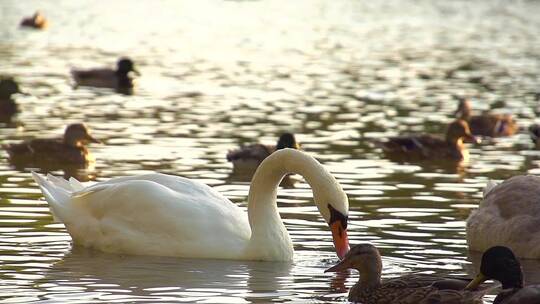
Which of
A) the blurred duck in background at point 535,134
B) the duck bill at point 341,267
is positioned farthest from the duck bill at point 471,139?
the duck bill at point 341,267

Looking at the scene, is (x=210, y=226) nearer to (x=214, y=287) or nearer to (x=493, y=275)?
(x=214, y=287)

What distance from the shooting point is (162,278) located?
1177cm

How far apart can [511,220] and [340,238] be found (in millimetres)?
1973

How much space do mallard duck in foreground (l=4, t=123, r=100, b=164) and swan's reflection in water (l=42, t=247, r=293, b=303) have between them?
5.71 meters

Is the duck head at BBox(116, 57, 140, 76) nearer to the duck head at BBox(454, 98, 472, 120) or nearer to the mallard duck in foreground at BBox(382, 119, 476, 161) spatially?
the duck head at BBox(454, 98, 472, 120)

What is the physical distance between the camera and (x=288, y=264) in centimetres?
1248

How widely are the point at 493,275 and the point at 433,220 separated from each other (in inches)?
171

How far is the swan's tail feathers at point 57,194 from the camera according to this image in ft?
43.8

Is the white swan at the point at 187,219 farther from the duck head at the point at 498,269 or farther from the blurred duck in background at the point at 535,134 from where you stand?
the blurred duck in background at the point at 535,134

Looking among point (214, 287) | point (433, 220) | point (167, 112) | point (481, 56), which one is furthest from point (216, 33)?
point (214, 287)

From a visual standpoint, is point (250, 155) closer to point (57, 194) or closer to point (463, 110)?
point (57, 194)

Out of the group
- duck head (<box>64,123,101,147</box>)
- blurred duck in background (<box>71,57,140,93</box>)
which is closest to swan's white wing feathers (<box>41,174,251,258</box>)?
duck head (<box>64,123,101,147</box>)

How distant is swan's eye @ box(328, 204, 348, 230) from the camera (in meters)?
11.8

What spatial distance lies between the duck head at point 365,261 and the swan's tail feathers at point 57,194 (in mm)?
3085
